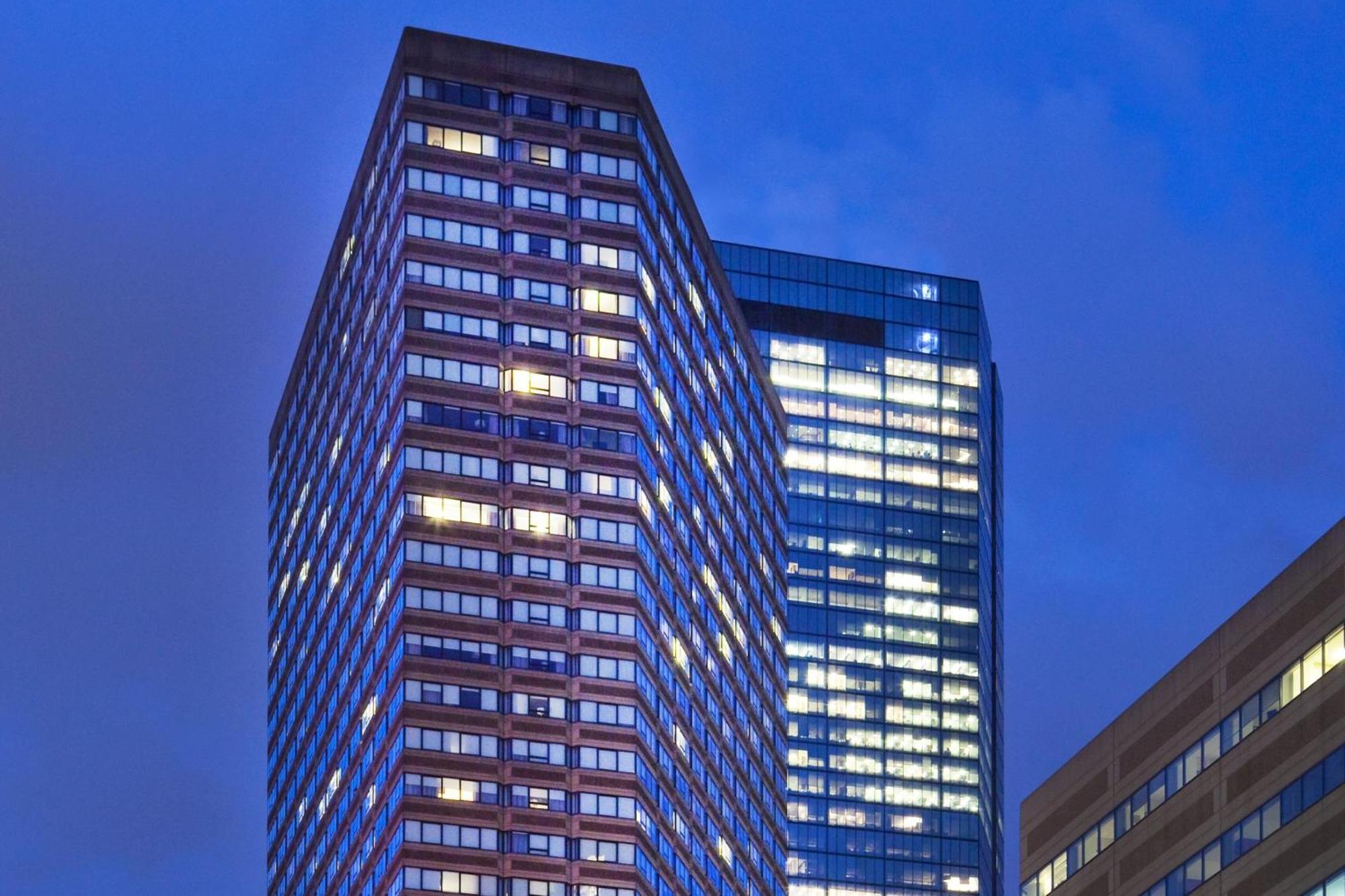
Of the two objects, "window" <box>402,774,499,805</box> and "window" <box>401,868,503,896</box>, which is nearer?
"window" <box>401,868,503,896</box>

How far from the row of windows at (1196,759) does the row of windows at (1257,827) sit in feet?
11.0

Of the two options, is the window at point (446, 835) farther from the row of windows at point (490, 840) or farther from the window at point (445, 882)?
the window at point (445, 882)

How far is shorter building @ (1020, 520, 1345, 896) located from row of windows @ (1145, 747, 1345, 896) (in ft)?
0.22

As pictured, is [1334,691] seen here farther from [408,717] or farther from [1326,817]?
[408,717]

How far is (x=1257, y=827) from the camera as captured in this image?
371ft

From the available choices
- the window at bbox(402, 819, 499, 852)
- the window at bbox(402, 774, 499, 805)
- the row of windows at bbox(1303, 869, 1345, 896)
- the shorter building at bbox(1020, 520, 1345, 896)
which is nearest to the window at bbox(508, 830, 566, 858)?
the window at bbox(402, 819, 499, 852)

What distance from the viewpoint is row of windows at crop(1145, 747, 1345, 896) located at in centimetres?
10700

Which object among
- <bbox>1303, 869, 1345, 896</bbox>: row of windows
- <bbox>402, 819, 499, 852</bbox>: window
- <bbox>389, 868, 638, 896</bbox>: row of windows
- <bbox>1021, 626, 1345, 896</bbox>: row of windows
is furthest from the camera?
<bbox>402, 819, 499, 852</bbox>: window

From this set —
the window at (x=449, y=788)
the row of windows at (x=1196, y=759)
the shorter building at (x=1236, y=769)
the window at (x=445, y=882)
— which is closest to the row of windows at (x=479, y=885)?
the window at (x=445, y=882)

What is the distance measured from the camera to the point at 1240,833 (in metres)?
114

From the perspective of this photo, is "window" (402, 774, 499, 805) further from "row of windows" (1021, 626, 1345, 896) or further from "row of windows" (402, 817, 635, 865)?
"row of windows" (1021, 626, 1345, 896)

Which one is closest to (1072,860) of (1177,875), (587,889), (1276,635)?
(1177,875)

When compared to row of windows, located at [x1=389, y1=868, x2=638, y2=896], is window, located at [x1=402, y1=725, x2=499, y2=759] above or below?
above

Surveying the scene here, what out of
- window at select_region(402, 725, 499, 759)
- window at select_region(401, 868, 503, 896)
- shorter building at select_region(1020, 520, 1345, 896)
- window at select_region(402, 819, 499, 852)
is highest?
window at select_region(402, 725, 499, 759)
